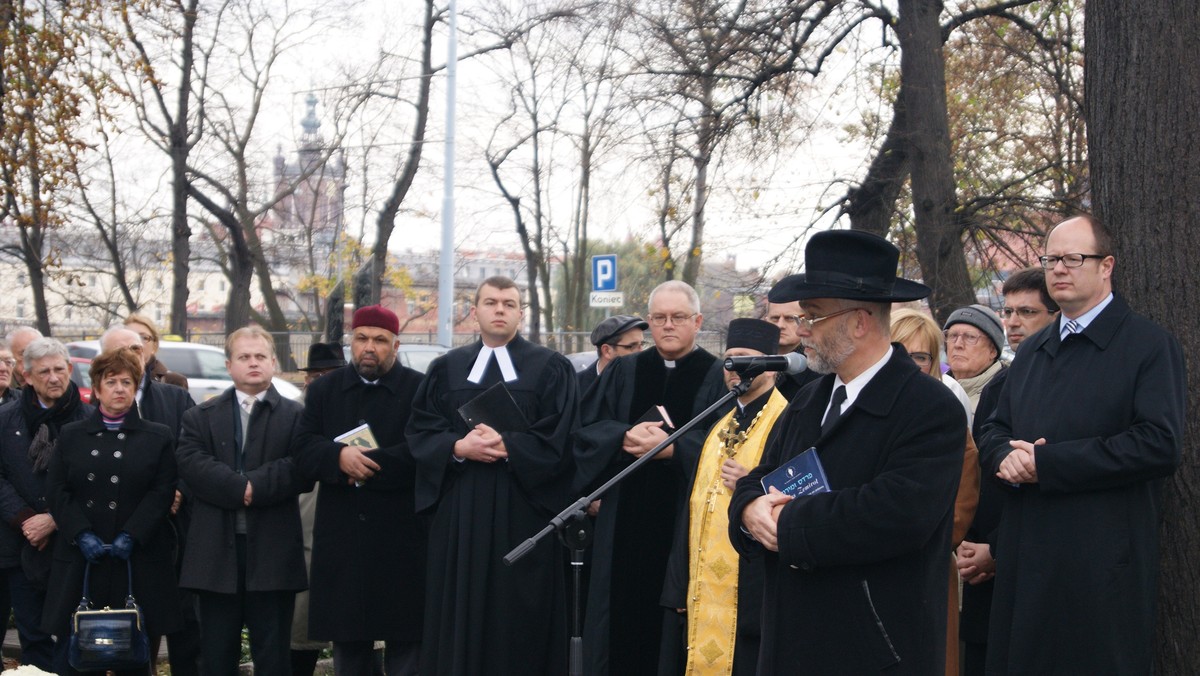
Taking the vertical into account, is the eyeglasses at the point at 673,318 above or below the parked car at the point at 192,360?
above

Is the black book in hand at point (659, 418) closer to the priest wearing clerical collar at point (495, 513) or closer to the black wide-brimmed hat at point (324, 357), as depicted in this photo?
the priest wearing clerical collar at point (495, 513)

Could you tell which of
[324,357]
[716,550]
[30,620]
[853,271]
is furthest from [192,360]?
[853,271]

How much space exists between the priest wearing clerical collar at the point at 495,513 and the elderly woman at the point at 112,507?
1.47 metres

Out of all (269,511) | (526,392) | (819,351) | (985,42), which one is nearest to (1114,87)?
(819,351)

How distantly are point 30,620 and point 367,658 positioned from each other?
214cm

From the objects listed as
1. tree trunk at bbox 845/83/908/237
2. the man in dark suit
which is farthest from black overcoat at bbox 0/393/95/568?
tree trunk at bbox 845/83/908/237

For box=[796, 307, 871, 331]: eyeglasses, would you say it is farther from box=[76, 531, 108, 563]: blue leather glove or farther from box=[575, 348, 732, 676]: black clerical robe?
box=[76, 531, 108, 563]: blue leather glove

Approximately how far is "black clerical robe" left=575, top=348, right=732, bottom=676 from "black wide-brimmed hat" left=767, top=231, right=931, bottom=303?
2.27 meters

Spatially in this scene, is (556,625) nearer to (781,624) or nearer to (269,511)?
(269,511)

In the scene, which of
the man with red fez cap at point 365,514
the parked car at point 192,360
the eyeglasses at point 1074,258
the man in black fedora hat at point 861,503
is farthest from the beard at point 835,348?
the parked car at point 192,360

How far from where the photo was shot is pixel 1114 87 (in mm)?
4844

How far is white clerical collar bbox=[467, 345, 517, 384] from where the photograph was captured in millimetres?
6410

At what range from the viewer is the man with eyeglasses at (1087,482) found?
3.96 meters

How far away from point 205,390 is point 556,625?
13708 mm
